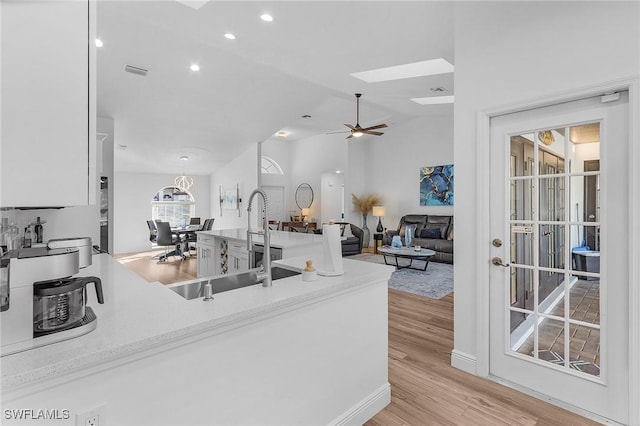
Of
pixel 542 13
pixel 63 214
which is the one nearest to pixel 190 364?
A: pixel 542 13

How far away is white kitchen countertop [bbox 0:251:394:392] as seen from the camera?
2.83ft

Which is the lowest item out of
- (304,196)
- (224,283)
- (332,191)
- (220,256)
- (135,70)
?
(220,256)

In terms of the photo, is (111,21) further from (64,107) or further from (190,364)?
(190,364)

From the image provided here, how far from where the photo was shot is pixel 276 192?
10.4 m

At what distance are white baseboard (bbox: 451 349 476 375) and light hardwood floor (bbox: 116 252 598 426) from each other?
0.14 feet

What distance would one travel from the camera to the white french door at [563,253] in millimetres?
1811

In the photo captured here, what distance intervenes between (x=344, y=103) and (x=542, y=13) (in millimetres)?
4487

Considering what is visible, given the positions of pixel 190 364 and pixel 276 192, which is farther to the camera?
pixel 276 192

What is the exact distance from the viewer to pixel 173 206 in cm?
983

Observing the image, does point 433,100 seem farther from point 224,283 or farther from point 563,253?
point 224,283

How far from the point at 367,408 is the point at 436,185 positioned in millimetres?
6680

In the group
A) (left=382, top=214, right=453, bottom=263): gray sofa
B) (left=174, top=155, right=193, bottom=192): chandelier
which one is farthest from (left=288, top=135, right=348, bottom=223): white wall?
(left=174, top=155, right=193, bottom=192): chandelier

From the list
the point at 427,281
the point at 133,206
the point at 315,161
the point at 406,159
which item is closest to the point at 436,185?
the point at 406,159

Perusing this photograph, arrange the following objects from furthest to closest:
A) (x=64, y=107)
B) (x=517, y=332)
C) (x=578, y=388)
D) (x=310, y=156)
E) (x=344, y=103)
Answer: (x=310, y=156)
(x=344, y=103)
(x=517, y=332)
(x=578, y=388)
(x=64, y=107)
